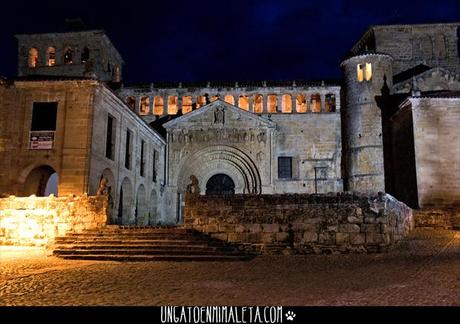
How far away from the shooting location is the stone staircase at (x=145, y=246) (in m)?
10.5

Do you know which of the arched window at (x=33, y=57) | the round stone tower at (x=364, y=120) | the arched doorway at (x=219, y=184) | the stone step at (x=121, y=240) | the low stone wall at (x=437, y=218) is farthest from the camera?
the arched window at (x=33, y=57)

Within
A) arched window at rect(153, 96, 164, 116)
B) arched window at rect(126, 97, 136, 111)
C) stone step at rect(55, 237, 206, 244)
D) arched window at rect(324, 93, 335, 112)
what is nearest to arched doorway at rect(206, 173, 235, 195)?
arched window at rect(153, 96, 164, 116)

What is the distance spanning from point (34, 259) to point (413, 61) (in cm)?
2885

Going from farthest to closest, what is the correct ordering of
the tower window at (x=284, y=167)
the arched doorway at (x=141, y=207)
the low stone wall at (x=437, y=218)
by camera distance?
the tower window at (x=284, y=167) < the arched doorway at (x=141, y=207) < the low stone wall at (x=437, y=218)

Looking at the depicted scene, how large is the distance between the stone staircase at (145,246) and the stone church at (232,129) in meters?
5.72

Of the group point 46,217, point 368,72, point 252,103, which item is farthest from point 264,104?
point 46,217

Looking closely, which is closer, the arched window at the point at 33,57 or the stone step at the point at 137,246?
the stone step at the point at 137,246

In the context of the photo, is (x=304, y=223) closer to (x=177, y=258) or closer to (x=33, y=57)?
(x=177, y=258)

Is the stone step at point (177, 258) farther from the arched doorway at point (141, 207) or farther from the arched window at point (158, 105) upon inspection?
the arched window at point (158, 105)

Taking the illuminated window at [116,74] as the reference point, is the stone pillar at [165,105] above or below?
below

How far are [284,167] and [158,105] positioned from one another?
10.4 meters

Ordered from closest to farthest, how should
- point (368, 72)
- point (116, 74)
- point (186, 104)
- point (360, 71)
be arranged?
point (368, 72) → point (360, 71) → point (186, 104) → point (116, 74)

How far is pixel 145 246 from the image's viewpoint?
37.0ft

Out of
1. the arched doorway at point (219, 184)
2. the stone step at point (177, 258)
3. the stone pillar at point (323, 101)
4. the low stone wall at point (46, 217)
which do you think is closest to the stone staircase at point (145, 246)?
the stone step at point (177, 258)
